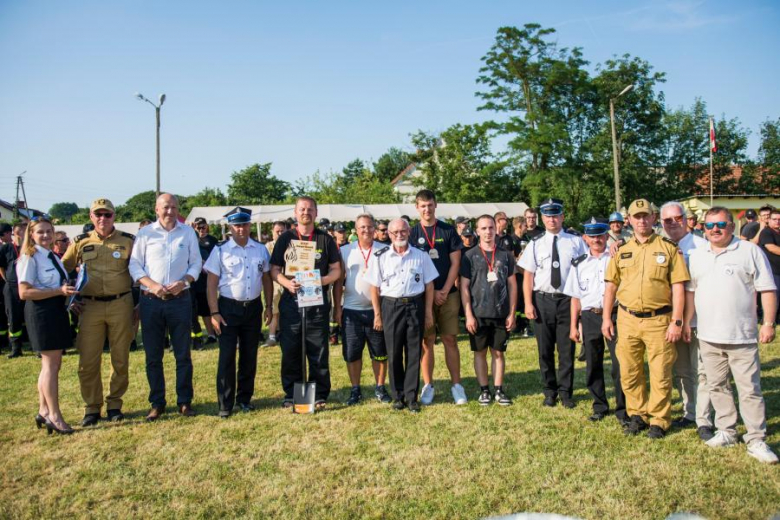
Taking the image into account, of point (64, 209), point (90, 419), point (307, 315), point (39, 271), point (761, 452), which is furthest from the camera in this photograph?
point (64, 209)

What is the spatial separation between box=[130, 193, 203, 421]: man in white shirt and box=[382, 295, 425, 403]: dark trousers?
2.23 m

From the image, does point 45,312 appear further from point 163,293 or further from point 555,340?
point 555,340

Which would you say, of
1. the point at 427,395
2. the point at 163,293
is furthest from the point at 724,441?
the point at 163,293

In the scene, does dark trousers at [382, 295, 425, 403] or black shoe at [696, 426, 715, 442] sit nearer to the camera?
black shoe at [696, 426, 715, 442]

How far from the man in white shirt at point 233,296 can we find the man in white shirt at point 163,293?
12.7 inches

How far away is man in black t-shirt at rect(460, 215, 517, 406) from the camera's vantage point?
19.4ft

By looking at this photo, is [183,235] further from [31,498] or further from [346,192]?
[346,192]

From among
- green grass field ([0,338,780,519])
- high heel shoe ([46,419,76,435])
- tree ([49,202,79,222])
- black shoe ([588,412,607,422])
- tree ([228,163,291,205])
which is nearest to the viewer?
green grass field ([0,338,780,519])

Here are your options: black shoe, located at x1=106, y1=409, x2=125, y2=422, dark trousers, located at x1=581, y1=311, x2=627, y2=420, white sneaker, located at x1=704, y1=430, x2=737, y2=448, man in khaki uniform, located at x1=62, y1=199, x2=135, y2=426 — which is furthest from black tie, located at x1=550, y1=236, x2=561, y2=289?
black shoe, located at x1=106, y1=409, x2=125, y2=422

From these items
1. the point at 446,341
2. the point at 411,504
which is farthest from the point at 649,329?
the point at 411,504

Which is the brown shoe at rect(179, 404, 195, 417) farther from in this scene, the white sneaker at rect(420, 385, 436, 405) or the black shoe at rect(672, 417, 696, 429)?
the black shoe at rect(672, 417, 696, 429)

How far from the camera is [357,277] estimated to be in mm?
6266

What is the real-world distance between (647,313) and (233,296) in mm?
4292

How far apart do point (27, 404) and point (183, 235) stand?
302 cm
